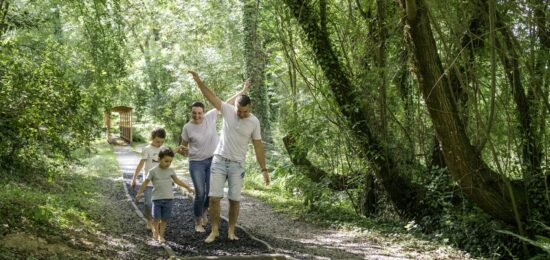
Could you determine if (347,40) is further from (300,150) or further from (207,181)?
(207,181)

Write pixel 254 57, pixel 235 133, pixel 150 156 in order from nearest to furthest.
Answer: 1. pixel 235 133
2. pixel 150 156
3. pixel 254 57

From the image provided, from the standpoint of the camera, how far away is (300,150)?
43.0ft

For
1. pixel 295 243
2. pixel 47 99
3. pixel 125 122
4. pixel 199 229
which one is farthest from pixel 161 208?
pixel 125 122

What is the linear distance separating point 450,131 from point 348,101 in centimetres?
346

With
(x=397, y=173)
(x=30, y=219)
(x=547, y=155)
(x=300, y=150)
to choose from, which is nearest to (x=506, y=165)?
(x=547, y=155)

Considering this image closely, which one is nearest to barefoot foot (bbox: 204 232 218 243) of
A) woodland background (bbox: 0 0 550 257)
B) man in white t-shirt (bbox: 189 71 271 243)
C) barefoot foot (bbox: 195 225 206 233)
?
man in white t-shirt (bbox: 189 71 271 243)

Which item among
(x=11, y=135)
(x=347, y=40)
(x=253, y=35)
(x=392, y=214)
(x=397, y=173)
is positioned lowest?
(x=392, y=214)

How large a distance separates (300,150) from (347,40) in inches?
110

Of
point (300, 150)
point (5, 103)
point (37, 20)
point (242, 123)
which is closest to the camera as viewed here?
point (5, 103)

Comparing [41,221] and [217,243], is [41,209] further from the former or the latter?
[217,243]

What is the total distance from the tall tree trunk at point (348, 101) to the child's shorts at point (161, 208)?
4.54 metres

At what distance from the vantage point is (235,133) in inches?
317

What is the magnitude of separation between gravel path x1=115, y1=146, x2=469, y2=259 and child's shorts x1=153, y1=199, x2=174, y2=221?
40 cm

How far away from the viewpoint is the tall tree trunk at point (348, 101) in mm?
11359
